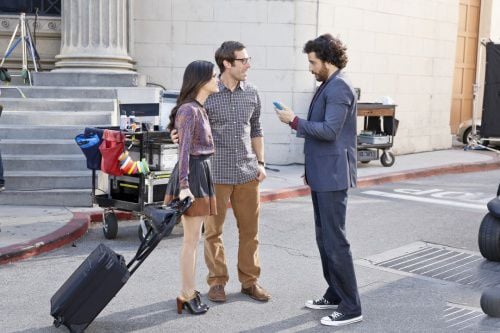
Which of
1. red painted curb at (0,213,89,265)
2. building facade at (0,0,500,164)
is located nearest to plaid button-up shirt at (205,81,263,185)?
red painted curb at (0,213,89,265)

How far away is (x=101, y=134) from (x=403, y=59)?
9.58m

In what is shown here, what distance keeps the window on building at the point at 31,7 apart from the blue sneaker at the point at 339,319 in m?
9.47

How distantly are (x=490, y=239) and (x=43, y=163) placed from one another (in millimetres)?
6056

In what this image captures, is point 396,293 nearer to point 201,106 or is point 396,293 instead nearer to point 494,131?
point 201,106

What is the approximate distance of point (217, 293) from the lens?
5605 millimetres

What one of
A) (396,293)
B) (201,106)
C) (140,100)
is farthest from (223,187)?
(140,100)

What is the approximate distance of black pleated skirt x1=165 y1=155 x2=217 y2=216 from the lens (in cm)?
517

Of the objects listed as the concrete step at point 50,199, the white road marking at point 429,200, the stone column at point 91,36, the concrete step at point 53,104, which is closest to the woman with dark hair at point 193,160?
the concrete step at point 50,199

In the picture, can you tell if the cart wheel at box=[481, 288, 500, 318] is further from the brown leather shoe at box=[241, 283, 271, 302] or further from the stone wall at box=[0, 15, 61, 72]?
the stone wall at box=[0, 15, 61, 72]

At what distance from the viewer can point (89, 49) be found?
38.7ft

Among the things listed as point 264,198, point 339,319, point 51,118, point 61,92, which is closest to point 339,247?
point 339,319

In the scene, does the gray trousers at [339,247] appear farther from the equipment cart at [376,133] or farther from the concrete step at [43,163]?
the equipment cart at [376,133]

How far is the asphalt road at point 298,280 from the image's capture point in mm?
5141

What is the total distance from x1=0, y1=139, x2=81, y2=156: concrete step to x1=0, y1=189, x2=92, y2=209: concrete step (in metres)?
1.05
